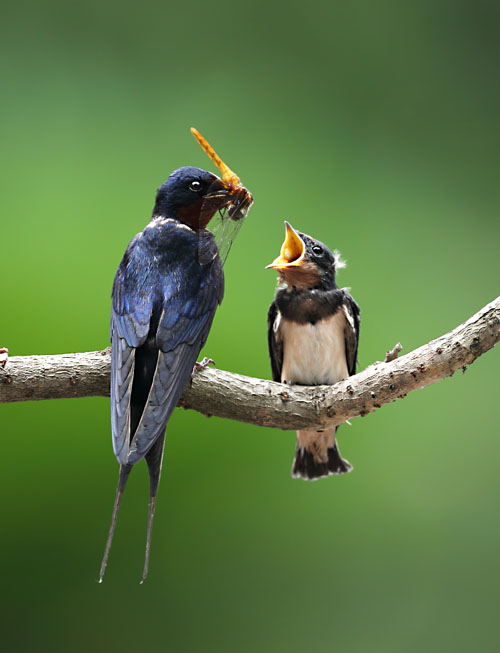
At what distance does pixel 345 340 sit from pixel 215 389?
56cm

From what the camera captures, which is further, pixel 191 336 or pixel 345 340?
pixel 345 340

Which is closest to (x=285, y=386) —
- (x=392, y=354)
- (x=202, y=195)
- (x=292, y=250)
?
(x=392, y=354)

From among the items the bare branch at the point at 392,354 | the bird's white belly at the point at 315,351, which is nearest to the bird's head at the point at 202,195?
the bare branch at the point at 392,354

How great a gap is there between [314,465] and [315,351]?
339 mm

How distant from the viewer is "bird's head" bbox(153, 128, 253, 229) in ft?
5.37

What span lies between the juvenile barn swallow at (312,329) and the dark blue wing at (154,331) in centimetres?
44

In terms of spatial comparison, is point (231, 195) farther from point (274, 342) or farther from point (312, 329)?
point (274, 342)

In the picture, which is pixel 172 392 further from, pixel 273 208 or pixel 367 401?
pixel 273 208

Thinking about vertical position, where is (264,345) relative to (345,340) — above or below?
above

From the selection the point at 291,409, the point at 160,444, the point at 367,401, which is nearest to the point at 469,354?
the point at 367,401

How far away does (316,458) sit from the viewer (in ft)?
7.29

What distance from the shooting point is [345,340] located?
7.16 ft

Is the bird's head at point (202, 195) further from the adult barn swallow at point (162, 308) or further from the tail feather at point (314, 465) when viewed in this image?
the tail feather at point (314, 465)

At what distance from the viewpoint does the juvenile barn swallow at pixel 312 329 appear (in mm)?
2053
